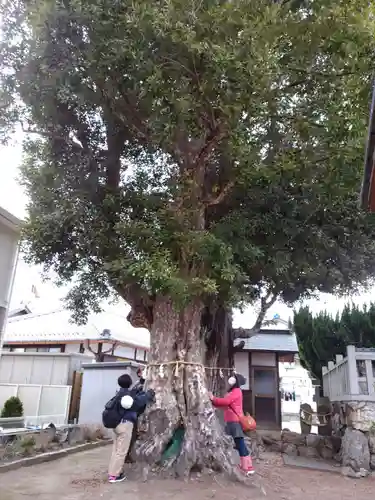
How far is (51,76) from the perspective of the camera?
22.2 ft

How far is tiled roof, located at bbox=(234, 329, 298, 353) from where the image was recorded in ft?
51.9

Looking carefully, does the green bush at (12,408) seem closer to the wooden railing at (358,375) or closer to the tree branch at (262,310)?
the tree branch at (262,310)

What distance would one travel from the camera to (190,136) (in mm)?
7496

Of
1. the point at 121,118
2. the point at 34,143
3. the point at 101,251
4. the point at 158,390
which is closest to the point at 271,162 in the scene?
the point at 121,118

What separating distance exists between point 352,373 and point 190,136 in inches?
227

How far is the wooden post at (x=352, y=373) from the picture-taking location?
327 inches

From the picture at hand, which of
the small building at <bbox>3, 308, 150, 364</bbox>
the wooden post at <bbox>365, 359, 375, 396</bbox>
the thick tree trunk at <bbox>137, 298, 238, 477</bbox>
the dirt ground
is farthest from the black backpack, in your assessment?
the small building at <bbox>3, 308, 150, 364</bbox>

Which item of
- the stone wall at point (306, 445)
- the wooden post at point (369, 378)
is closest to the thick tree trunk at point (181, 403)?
the wooden post at point (369, 378)

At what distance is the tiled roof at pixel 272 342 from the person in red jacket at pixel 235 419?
26.1ft

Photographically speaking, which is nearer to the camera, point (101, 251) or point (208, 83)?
point (208, 83)

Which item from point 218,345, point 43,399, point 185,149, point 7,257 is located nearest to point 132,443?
point 218,345

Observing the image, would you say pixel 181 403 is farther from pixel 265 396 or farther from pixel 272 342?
pixel 272 342

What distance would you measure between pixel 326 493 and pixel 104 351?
11950 mm

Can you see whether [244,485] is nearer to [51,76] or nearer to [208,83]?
[208,83]
